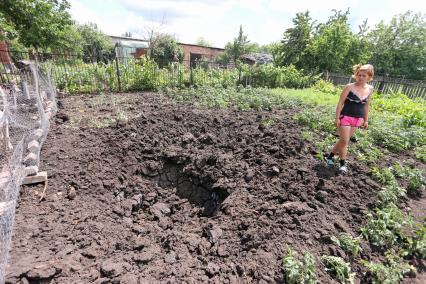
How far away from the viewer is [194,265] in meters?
2.46

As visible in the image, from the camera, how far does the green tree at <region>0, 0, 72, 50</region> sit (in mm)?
9586

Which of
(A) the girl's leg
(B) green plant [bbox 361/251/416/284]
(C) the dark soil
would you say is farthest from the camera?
(A) the girl's leg

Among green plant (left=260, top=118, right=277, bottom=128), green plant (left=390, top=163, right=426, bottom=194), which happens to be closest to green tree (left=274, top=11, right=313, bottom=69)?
green plant (left=260, top=118, right=277, bottom=128)

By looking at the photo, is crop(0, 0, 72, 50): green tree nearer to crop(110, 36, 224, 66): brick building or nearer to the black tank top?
the black tank top

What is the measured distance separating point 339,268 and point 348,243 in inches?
15.0

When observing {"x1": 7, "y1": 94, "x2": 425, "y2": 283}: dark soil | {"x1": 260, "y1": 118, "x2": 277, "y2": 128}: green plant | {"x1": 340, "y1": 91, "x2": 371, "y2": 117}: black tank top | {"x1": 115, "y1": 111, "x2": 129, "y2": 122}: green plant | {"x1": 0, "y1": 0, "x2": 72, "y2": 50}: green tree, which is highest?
{"x1": 0, "y1": 0, "x2": 72, "y2": 50}: green tree

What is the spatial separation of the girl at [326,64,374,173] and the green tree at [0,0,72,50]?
36.7 feet

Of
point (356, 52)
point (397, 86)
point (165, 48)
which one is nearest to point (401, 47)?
point (356, 52)

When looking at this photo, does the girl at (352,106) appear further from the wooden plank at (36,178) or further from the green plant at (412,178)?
the wooden plank at (36,178)

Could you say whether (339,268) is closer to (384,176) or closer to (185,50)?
(384,176)

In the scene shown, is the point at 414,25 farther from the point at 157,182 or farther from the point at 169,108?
the point at 157,182

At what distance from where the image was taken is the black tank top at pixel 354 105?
12.7ft

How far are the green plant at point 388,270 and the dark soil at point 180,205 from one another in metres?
0.10

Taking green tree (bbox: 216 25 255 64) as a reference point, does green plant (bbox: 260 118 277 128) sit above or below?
below
